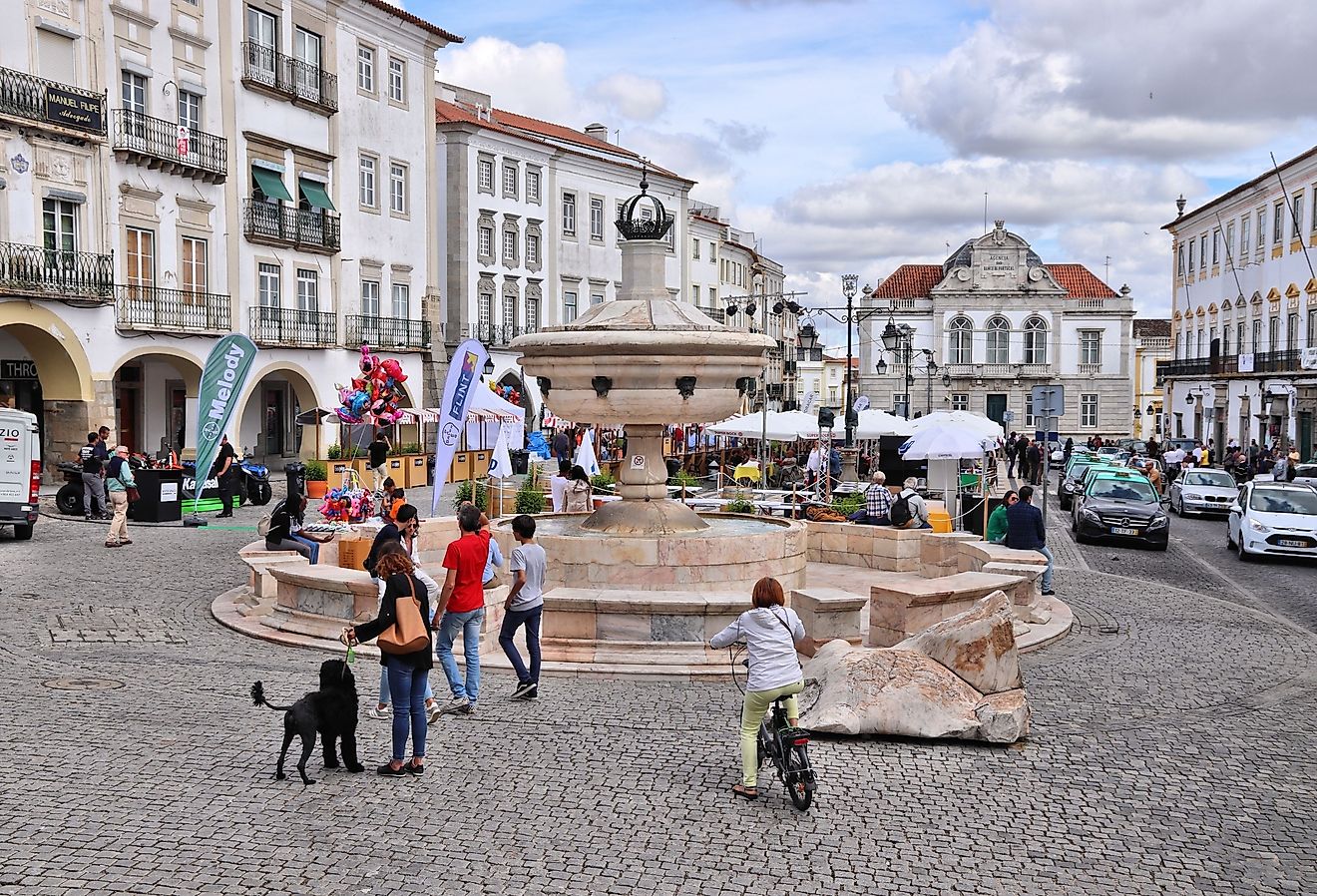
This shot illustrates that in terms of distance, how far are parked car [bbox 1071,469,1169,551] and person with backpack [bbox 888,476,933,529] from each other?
7271 millimetres

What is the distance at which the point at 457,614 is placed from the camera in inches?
374

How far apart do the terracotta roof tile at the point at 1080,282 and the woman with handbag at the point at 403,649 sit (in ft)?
255

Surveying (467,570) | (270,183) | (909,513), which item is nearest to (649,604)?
(467,570)

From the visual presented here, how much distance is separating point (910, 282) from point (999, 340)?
23.0ft

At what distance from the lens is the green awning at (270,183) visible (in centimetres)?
3534

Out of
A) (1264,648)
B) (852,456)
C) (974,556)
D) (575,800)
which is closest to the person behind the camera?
(575,800)

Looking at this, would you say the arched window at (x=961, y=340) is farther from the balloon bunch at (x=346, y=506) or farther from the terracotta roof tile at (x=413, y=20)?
the balloon bunch at (x=346, y=506)

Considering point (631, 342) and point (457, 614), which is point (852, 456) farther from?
point (457, 614)

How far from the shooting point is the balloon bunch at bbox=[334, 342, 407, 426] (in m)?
19.4

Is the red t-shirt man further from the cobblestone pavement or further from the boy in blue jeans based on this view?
the cobblestone pavement

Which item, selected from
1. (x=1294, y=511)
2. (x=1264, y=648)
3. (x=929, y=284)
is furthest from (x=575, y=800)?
(x=929, y=284)

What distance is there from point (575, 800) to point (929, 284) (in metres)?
78.8

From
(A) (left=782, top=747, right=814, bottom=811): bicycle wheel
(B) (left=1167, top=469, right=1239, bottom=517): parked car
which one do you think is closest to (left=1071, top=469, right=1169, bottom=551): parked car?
(B) (left=1167, top=469, right=1239, bottom=517): parked car

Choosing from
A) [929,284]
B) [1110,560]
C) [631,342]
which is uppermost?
[929,284]
